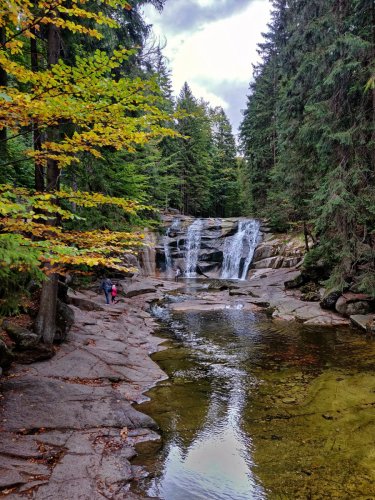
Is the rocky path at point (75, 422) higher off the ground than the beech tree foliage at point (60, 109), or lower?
lower

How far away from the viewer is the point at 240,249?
3109cm

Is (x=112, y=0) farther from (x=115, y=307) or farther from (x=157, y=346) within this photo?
(x=115, y=307)

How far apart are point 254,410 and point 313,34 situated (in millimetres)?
14897

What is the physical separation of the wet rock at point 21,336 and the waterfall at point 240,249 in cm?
2311

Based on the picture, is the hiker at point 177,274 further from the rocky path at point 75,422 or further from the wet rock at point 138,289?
the rocky path at point 75,422

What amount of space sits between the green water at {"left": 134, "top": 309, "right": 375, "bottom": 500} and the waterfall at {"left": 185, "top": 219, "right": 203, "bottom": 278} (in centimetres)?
2085

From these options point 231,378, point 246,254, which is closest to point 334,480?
point 231,378

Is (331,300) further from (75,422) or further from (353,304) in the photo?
(75,422)

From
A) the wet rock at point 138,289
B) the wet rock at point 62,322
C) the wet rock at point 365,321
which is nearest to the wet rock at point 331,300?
the wet rock at point 365,321

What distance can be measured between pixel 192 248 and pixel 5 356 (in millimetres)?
26996

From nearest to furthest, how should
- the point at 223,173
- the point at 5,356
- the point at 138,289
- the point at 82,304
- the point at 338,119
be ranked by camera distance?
1. the point at 5,356
2. the point at 82,304
3. the point at 338,119
4. the point at 138,289
5. the point at 223,173

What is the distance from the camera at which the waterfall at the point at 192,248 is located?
32.5 meters

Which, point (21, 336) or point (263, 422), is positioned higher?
point (21, 336)

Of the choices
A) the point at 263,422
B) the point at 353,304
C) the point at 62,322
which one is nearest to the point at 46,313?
the point at 62,322
